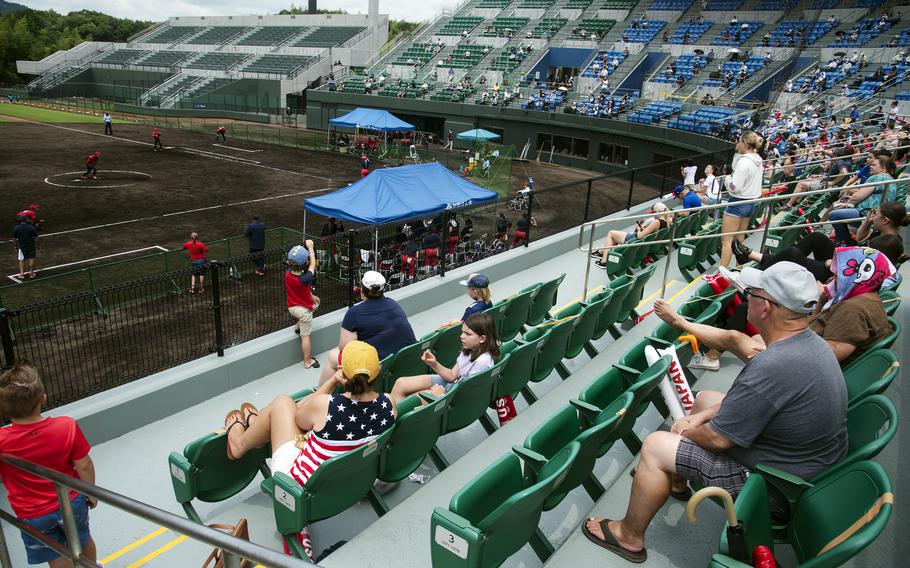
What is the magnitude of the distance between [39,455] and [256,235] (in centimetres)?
1157

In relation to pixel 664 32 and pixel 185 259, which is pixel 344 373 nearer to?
pixel 185 259

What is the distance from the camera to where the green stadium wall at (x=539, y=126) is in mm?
31531

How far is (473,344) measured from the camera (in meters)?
5.04

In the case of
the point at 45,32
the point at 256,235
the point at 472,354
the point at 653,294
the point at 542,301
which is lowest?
the point at 256,235

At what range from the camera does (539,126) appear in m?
39.7

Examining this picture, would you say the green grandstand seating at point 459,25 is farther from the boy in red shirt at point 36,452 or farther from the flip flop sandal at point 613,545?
the flip flop sandal at point 613,545

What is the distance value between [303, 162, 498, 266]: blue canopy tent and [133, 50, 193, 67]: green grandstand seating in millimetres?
70865

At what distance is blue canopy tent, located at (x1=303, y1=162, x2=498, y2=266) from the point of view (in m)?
13.5

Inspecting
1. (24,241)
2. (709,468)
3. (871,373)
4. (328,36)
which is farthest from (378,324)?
(328,36)

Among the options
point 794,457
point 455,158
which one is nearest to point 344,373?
point 794,457

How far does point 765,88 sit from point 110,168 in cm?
3460

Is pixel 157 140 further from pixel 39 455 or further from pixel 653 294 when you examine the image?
pixel 39 455

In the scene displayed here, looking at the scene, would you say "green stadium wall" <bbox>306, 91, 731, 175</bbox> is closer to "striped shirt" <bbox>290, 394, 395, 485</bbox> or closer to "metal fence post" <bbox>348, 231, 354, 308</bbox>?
"metal fence post" <bbox>348, 231, 354, 308</bbox>

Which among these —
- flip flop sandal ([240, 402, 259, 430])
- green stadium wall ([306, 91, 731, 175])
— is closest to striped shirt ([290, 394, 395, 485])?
flip flop sandal ([240, 402, 259, 430])
